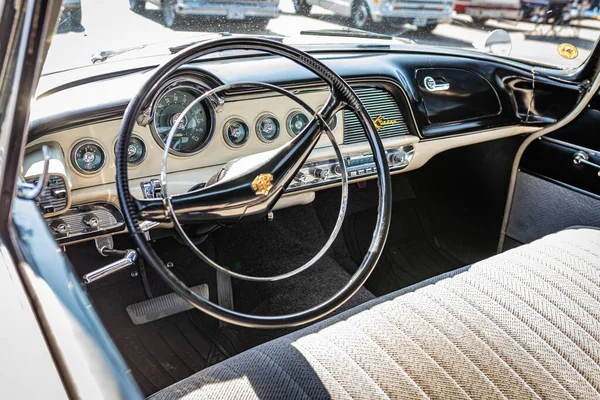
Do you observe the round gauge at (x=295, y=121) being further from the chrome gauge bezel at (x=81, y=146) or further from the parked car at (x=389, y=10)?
the chrome gauge bezel at (x=81, y=146)

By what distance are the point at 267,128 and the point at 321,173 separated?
28 centimetres

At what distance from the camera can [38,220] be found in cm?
113

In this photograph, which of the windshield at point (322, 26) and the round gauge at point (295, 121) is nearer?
the windshield at point (322, 26)

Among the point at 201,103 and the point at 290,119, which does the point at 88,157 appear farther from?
the point at 290,119

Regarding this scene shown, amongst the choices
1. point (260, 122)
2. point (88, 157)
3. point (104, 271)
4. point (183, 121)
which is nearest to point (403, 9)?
point (260, 122)

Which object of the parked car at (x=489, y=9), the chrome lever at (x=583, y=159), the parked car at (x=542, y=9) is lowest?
the chrome lever at (x=583, y=159)

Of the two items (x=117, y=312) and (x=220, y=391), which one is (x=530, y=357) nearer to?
(x=220, y=391)

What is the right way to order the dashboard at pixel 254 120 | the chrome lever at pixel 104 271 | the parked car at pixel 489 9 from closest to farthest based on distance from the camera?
the chrome lever at pixel 104 271, the dashboard at pixel 254 120, the parked car at pixel 489 9

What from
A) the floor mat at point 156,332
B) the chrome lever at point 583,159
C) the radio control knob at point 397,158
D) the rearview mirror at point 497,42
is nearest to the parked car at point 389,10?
the rearview mirror at point 497,42

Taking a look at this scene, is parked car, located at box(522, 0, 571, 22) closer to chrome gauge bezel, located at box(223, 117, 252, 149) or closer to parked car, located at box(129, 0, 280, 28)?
parked car, located at box(129, 0, 280, 28)

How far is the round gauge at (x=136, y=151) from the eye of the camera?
1866 mm

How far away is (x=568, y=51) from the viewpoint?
2709 mm

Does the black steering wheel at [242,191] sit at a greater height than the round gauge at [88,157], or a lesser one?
greater

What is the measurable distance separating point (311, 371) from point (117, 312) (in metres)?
1.17
